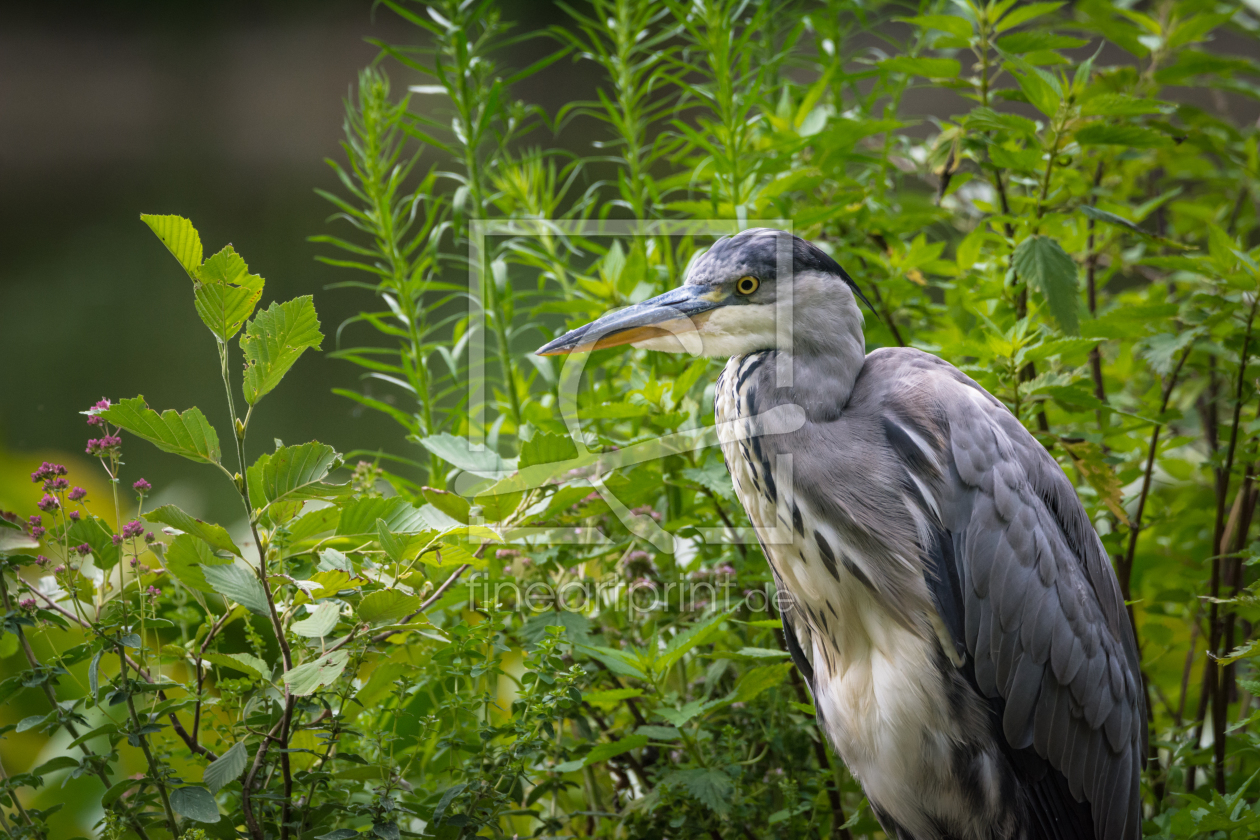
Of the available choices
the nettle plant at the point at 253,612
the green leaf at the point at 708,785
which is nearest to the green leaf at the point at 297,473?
the nettle plant at the point at 253,612

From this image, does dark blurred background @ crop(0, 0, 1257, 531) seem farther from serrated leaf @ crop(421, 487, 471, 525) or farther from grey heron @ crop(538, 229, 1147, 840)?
grey heron @ crop(538, 229, 1147, 840)

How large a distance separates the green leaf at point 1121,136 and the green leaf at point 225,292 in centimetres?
110

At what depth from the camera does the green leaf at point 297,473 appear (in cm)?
72

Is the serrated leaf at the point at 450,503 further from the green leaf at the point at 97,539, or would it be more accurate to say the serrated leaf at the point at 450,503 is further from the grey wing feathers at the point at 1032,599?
the grey wing feathers at the point at 1032,599

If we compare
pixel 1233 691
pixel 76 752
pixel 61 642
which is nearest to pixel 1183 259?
pixel 1233 691

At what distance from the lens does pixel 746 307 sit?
36.4 inches

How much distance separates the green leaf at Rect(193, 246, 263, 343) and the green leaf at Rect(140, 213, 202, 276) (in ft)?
0.06

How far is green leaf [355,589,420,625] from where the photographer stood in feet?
2.41

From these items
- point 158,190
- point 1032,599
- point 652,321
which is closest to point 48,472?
point 652,321

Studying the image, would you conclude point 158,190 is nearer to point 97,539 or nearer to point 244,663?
point 97,539

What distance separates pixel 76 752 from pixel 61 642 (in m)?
0.26

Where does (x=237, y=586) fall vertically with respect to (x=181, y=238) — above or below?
below

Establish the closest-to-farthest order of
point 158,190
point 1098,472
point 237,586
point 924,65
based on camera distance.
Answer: point 237,586 → point 1098,472 → point 924,65 → point 158,190

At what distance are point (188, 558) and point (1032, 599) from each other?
2.90ft
